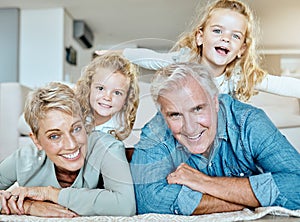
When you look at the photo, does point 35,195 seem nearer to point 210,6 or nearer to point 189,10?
point 210,6

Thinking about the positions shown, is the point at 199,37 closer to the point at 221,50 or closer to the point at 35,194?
the point at 221,50

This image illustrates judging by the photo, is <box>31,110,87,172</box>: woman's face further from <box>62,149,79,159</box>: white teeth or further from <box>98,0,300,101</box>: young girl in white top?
<box>98,0,300,101</box>: young girl in white top

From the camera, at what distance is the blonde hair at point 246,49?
964mm

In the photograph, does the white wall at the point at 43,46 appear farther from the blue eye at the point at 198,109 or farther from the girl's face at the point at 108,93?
the blue eye at the point at 198,109

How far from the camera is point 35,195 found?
0.89m

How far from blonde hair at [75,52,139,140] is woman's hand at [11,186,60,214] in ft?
0.55

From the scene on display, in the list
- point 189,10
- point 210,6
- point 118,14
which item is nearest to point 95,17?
point 118,14

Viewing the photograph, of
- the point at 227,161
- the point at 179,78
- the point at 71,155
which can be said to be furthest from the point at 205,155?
the point at 71,155

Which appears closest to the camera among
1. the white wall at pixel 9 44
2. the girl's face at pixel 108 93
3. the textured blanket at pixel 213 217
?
the textured blanket at pixel 213 217

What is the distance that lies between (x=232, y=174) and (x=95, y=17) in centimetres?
480

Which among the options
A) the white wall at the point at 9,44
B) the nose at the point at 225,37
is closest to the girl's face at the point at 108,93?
the nose at the point at 225,37

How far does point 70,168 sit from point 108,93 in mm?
180

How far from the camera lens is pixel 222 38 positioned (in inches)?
36.3

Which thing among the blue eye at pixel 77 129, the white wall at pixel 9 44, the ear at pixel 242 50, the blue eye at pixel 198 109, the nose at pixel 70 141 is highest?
the ear at pixel 242 50
